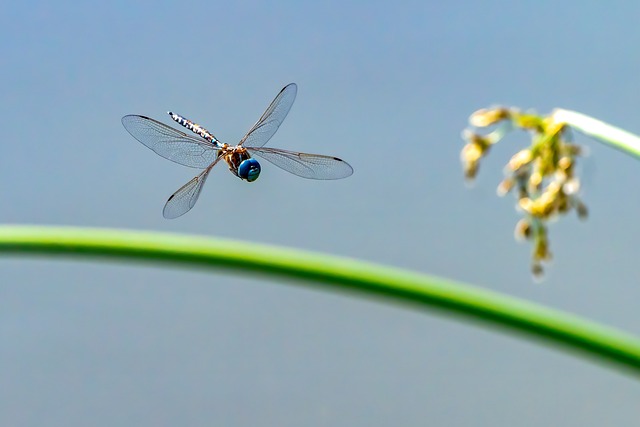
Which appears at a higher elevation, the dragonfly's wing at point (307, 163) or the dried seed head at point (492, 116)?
the dragonfly's wing at point (307, 163)

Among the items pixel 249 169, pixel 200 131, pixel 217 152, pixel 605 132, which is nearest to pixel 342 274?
pixel 605 132

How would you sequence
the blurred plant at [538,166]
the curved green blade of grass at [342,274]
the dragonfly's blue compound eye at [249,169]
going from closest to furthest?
the curved green blade of grass at [342,274], the blurred plant at [538,166], the dragonfly's blue compound eye at [249,169]

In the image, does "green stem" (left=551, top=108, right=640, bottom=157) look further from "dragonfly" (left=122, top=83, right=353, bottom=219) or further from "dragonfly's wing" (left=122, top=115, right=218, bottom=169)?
"dragonfly's wing" (left=122, top=115, right=218, bottom=169)

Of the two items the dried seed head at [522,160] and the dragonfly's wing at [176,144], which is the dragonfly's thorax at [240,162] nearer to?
the dragonfly's wing at [176,144]

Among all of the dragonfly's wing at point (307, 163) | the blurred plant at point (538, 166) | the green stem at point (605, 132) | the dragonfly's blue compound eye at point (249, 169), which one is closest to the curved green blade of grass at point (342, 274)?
the green stem at point (605, 132)

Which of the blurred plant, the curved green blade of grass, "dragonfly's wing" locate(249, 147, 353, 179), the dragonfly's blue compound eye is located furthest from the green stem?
"dragonfly's wing" locate(249, 147, 353, 179)

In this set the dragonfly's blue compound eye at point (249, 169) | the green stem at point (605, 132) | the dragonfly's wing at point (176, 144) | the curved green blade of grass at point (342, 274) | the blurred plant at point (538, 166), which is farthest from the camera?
the dragonfly's wing at point (176, 144)
